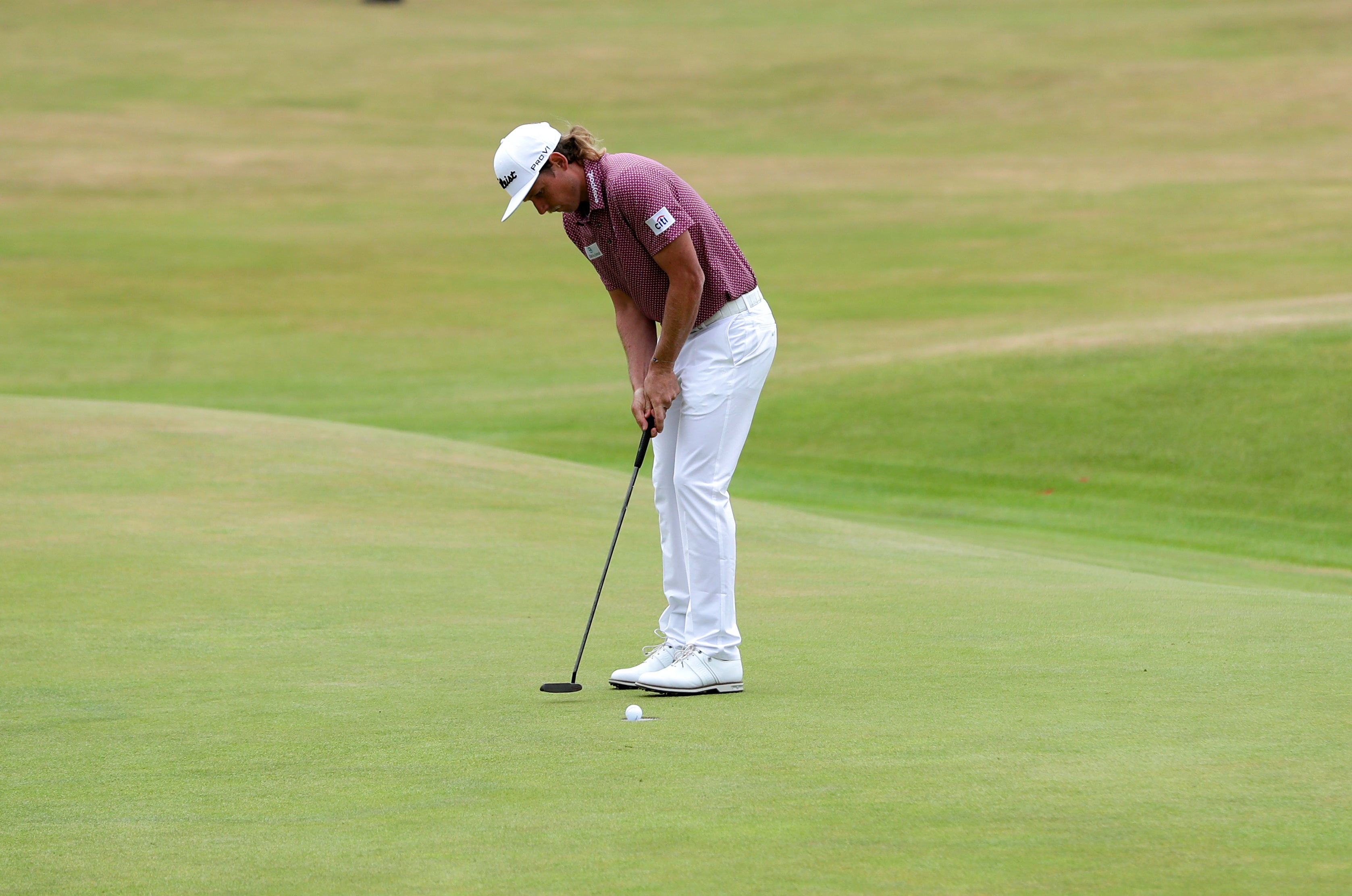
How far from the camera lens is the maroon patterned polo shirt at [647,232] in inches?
212

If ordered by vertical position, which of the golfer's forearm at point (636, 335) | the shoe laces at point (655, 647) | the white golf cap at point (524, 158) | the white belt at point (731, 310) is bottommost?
the shoe laces at point (655, 647)

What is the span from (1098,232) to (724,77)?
25165mm

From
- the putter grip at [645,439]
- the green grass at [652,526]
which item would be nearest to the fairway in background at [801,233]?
the green grass at [652,526]

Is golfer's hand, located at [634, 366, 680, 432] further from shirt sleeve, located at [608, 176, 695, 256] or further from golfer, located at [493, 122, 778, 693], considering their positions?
shirt sleeve, located at [608, 176, 695, 256]

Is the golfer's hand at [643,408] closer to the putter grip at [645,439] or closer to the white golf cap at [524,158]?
the putter grip at [645,439]

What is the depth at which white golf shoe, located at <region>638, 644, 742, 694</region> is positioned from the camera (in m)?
5.57

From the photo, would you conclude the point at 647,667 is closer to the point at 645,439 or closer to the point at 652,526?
the point at 645,439

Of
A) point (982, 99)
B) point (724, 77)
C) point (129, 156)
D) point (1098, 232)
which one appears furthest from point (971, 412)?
point (724, 77)

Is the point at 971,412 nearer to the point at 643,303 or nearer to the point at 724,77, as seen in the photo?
the point at 643,303

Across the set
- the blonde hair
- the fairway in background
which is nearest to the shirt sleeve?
the blonde hair

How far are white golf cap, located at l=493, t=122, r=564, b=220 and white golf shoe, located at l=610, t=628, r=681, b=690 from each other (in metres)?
Answer: 1.57

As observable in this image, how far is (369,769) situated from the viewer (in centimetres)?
439

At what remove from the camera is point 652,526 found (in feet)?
34.8

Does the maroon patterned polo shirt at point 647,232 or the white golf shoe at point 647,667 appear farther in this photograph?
the white golf shoe at point 647,667
